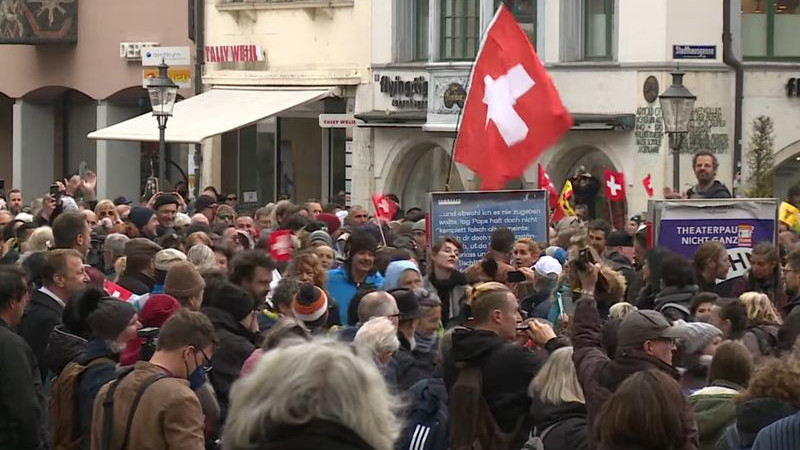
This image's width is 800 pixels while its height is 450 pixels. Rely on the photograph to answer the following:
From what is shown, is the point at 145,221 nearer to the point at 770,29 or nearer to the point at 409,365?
Result: the point at 409,365

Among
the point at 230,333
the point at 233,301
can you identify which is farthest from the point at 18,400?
the point at 233,301

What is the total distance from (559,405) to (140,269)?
447 cm

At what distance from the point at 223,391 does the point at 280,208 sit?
31.7 feet

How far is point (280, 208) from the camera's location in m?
18.8

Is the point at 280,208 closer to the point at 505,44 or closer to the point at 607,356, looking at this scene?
the point at 505,44

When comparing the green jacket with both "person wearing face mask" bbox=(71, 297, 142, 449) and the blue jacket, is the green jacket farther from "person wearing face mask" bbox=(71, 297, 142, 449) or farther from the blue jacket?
the blue jacket

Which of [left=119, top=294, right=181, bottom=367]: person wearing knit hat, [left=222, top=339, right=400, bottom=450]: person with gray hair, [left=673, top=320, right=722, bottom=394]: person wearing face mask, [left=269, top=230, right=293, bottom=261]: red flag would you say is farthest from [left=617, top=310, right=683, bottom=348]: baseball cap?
[left=269, top=230, right=293, bottom=261]: red flag

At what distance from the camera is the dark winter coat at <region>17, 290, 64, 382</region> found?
1017 centimetres

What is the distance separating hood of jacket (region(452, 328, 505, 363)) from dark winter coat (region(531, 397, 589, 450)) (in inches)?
23.0

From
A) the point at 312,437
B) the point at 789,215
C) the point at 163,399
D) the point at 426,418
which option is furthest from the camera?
the point at 789,215

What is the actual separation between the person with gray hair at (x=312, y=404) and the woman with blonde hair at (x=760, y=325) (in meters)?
5.53

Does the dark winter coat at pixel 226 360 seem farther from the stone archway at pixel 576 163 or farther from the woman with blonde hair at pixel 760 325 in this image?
the stone archway at pixel 576 163

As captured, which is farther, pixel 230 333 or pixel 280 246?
pixel 280 246

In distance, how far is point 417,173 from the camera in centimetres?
3234
